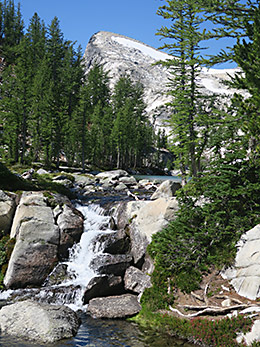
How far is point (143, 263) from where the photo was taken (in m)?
15.0

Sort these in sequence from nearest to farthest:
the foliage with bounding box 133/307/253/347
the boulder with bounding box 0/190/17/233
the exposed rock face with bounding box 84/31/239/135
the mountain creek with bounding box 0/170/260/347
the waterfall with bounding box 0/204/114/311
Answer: the foliage with bounding box 133/307/253/347 < the mountain creek with bounding box 0/170/260/347 < the waterfall with bounding box 0/204/114/311 < the boulder with bounding box 0/190/17/233 < the exposed rock face with bounding box 84/31/239/135

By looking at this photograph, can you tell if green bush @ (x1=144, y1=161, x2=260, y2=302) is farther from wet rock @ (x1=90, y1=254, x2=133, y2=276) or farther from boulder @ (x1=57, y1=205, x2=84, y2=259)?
boulder @ (x1=57, y1=205, x2=84, y2=259)

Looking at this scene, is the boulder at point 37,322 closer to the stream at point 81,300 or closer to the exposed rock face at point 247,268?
the stream at point 81,300

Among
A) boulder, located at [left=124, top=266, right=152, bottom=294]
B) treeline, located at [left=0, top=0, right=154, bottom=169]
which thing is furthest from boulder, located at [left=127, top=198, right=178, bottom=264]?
treeline, located at [left=0, top=0, right=154, bottom=169]

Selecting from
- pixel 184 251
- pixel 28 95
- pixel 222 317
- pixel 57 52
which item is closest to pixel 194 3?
pixel 184 251

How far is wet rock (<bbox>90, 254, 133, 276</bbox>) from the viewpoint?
1466 centimetres

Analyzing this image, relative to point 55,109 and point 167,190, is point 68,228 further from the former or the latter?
point 55,109

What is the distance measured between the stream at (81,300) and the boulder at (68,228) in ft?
1.12

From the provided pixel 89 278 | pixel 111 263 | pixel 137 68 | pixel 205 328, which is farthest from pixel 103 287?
pixel 137 68

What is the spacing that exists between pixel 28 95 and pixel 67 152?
697 inches

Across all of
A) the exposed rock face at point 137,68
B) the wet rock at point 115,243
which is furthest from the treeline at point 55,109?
the exposed rock face at point 137,68

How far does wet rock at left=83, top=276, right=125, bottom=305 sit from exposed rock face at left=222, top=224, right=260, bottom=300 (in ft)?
17.4

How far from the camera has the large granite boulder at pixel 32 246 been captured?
14492 millimetres

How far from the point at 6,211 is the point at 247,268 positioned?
13.8 m
